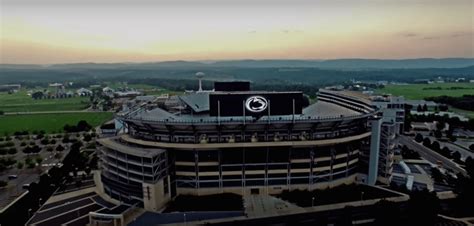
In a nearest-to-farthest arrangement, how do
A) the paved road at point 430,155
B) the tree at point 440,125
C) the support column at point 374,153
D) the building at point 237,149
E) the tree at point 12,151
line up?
the building at point 237,149
the support column at point 374,153
the paved road at point 430,155
the tree at point 12,151
the tree at point 440,125

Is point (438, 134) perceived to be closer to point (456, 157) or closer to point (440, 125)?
point (440, 125)

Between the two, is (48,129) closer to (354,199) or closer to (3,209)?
(3,209)

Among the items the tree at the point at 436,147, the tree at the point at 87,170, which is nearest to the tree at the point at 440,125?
the tree at the point at 436,147

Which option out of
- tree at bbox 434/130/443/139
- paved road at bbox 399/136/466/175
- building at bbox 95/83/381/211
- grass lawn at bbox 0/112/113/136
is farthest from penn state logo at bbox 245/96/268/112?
grass lawn at bbox 0/112/113/136

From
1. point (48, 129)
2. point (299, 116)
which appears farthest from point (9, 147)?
point (299, 116)

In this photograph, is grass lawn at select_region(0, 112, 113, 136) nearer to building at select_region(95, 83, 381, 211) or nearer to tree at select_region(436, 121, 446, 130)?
building at select_region(95, 83, 381, 211)

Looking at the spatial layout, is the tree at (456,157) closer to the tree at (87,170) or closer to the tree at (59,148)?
the tree at (87,170)
